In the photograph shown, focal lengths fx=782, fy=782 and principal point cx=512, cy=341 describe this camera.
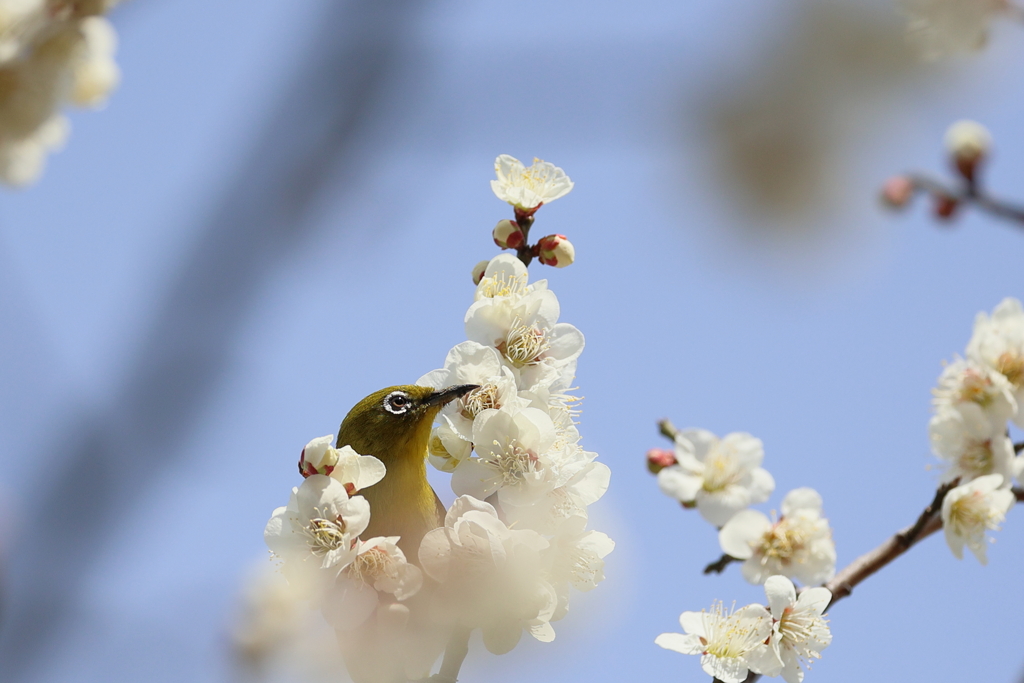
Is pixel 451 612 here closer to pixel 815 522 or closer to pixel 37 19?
pixel 815 522

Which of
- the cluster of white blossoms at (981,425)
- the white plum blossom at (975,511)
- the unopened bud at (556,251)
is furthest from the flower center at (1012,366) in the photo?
the unopened bud at (556,251)

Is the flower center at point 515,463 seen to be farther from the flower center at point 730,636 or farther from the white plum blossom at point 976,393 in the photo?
the white plum blossom at point 976,393

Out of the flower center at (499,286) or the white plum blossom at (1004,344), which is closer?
the flower center at (499,286)

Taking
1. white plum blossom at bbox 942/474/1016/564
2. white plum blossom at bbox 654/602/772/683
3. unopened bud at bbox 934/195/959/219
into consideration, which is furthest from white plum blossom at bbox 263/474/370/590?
unopened bud at bbox 934/195/959/219

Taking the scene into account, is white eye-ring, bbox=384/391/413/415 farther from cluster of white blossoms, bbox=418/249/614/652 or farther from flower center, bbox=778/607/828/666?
flower center, bbox=778/607/828/666

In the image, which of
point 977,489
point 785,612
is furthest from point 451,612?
point 977,489

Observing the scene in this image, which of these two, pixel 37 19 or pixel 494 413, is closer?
pixel 494 413
